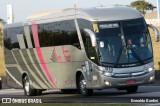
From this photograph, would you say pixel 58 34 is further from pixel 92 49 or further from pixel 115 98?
pixel 115 98

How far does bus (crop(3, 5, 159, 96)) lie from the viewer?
85.5 feet

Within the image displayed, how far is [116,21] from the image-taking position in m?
26.6

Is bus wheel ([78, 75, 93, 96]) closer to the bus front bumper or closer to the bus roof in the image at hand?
the bus front bumper

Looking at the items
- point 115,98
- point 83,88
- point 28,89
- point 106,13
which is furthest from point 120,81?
point 28,89

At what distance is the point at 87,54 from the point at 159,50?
43.2 metres

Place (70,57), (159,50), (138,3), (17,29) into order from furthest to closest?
(138,3) < (159,50) < (17,29) < (70,57)

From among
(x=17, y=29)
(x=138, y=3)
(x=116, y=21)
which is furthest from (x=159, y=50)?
(x=138, y=3)

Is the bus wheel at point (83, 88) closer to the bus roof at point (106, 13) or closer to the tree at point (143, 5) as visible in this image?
the bus roof at point (106, 13)

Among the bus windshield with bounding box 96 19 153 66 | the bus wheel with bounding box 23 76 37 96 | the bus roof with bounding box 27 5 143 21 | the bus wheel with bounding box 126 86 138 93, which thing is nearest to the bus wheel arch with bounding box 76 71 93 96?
the bus windshield with bounding box 96 19 153 66

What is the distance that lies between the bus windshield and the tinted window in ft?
4.80

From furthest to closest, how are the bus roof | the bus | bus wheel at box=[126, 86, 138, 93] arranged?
bus wheel at box=[126, 86, 138, 93] → the bus roof → the bus

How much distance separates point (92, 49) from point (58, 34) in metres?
3.01

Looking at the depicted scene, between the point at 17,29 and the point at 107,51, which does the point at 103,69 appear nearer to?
the point at 107,51

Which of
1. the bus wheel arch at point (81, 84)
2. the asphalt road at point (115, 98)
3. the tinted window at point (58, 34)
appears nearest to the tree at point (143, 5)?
the asphalt road at point (115, 98)
